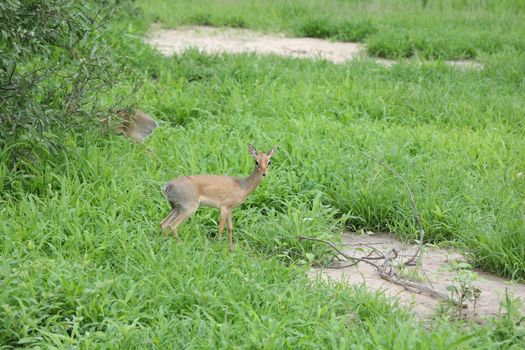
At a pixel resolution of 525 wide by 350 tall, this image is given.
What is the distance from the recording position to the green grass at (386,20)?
35.2ft

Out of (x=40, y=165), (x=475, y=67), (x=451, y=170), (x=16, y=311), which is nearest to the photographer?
(x=16, y=311)

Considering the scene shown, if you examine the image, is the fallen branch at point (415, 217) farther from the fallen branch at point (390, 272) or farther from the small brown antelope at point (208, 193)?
the small brown antelope at point (208, 193)

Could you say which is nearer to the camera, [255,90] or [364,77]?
[255,90]

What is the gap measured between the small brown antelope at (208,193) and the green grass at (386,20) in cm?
546

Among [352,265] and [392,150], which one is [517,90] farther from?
[352,265]

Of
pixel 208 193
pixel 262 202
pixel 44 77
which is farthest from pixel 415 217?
pixel 44 77

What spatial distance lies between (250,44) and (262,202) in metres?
5.80

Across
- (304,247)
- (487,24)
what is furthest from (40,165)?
(487,24)

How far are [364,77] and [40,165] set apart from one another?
4.17 meters

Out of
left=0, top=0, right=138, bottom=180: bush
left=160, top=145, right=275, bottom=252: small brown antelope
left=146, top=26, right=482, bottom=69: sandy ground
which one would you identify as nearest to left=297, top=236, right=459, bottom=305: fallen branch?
left=160, top=145, right=275, bottom=252: small brown antelope

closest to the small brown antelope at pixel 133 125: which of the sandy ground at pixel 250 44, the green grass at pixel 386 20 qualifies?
the sandy ground at pixel 250 44

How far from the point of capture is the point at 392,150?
22.5 feet

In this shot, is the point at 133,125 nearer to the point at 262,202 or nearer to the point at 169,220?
the point at 262,202

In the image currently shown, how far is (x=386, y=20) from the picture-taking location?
40.2 ft
